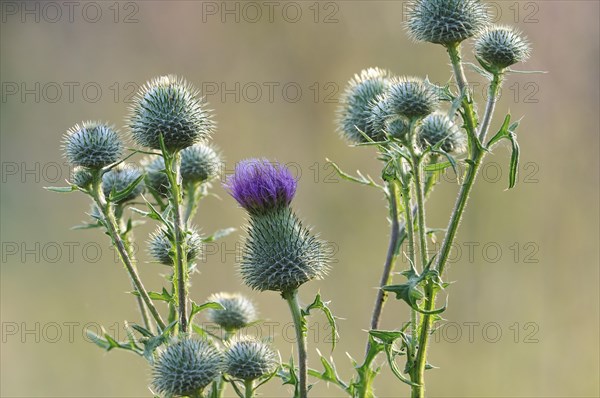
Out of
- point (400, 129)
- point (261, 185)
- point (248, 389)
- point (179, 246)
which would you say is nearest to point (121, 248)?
point (179, 246)

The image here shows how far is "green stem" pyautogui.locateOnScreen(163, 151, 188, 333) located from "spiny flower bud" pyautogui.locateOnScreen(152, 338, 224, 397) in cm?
13

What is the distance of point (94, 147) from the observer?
3170 millimetres

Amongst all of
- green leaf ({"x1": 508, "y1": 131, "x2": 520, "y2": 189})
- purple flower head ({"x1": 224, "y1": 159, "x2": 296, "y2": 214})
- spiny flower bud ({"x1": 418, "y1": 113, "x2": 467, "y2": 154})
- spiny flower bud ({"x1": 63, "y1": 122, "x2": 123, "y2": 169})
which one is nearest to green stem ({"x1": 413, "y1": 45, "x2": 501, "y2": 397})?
green leaf ({"x1": 508, "y1": 131, "x2": 520, "y2": 189})

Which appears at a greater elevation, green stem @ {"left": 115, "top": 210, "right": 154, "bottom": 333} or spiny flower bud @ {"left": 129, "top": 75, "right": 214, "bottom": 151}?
spiny flower bud @ {"left": 129, "top": 75, "right": 214, "bottom": 151}

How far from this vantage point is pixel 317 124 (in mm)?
6855

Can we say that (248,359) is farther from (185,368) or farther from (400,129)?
(400,129)

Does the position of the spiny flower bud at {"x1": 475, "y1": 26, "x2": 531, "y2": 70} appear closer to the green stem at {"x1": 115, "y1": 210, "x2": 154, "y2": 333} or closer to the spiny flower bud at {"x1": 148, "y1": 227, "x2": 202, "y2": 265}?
the spiny flower bud at {"x1": 148, "y1": 227, "x2": 202, "y2": 265}

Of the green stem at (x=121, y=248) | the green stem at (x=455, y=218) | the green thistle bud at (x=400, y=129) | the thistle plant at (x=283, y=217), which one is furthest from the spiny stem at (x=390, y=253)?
the green stem at (x=121, y=248)

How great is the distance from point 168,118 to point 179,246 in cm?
55

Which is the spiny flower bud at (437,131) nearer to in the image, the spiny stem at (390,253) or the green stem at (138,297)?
the spiny stem at (390,253)

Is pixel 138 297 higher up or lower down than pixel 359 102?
lower down

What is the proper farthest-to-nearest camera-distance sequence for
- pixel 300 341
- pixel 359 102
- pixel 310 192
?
pixel 310 192
pixel 359 102
pixel 300 341

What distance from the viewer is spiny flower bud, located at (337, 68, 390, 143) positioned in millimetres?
3562

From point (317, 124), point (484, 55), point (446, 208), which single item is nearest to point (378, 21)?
point (317, 124)
